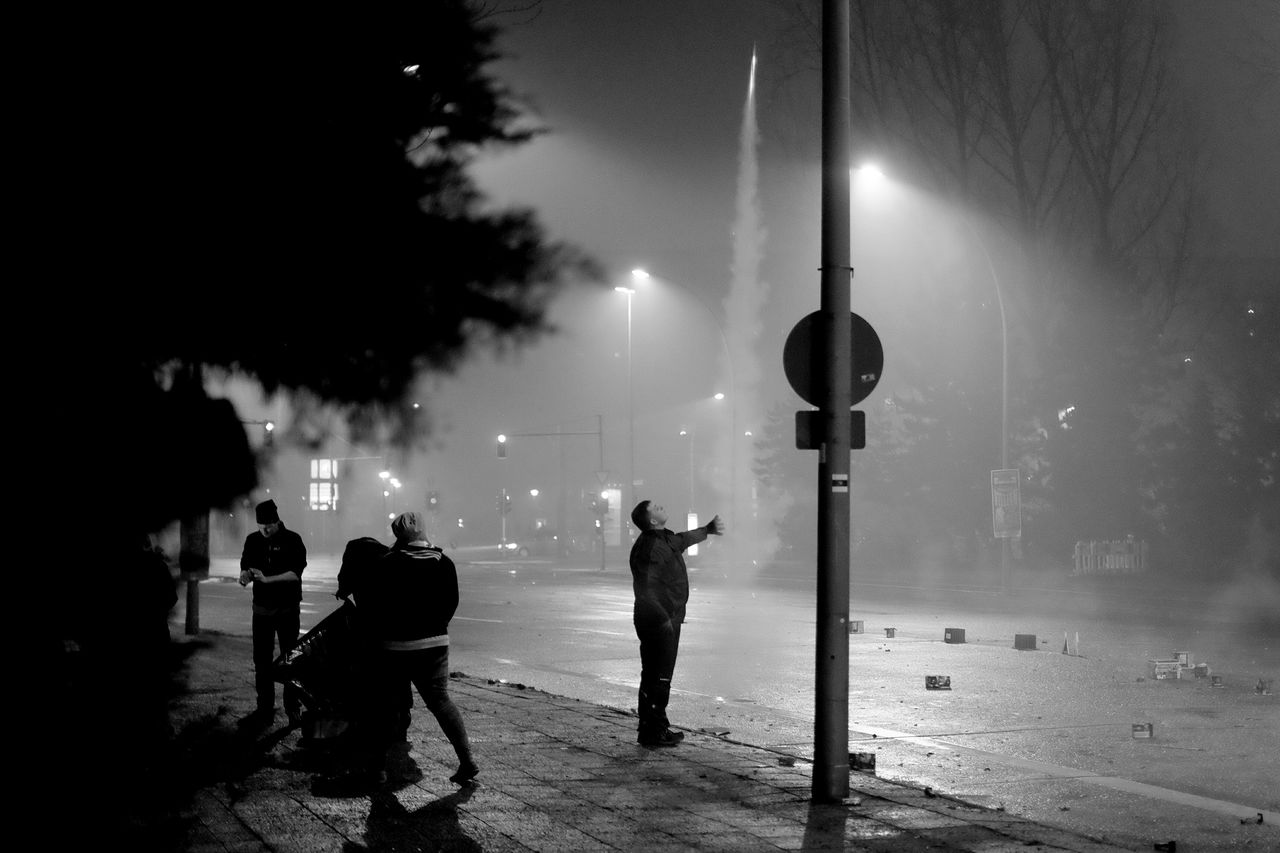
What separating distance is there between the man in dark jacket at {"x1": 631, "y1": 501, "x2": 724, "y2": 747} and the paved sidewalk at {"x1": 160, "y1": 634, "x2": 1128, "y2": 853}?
260mm

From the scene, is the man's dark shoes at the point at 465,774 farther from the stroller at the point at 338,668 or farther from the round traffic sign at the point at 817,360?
the round traffic sign at the point at 817,360

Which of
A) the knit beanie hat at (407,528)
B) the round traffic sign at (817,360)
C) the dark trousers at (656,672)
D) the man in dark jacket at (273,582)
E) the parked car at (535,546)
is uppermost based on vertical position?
the round traffic sign at (817,360)

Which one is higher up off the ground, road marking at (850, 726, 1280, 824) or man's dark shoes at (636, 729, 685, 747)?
man's dark shoes at (636, 729, 685, 747)

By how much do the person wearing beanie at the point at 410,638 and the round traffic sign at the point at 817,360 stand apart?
2.23 m

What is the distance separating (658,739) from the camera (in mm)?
9148

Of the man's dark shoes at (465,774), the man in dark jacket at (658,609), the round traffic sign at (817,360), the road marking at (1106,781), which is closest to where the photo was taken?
the man's dark shoes at (465,774)

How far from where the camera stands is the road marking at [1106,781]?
7.71 metres

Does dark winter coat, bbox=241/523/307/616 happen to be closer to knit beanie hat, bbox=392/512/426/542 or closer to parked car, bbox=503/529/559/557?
knit beanie hat, bbox=392/512/426/542

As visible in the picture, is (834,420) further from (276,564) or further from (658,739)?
(276,564)

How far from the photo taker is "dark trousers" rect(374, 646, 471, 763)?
7.64 metres

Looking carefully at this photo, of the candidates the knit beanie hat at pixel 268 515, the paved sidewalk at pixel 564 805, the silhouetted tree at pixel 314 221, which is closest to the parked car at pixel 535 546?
the knit beanie hat at pixel 268 515

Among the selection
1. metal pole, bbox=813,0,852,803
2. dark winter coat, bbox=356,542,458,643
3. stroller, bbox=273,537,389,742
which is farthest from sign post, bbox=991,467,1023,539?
dark winter coat, bbox=356,542,458,643

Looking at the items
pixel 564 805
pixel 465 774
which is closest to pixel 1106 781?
pixel 564 805

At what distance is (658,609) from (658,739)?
86 cm
